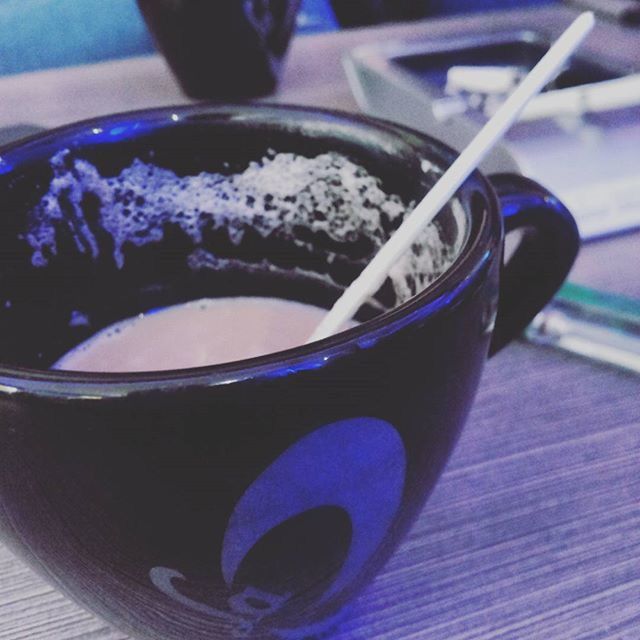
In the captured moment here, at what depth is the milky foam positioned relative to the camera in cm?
26

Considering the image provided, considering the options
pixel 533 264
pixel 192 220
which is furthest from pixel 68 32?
pixel 533 264

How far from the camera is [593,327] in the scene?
1.01 ft

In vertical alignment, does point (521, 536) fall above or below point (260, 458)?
below

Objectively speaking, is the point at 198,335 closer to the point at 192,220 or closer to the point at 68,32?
the point at 192,220

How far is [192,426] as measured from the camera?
0.14 meters

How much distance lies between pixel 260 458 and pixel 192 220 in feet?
0.55

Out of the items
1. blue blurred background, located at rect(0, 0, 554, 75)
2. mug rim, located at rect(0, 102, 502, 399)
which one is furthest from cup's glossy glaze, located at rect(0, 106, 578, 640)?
blue blurred background, located at rect(0, 0, 554, 75)

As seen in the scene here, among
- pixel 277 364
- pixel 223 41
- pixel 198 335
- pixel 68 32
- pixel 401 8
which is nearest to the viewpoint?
pixel 277 364

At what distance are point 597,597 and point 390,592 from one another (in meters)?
0.06

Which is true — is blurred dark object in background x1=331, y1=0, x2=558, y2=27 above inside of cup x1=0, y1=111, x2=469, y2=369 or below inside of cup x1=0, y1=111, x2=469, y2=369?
below

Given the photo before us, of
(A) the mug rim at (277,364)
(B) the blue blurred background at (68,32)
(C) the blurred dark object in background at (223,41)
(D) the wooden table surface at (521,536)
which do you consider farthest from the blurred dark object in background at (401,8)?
(A) the mug rim at (277,364)

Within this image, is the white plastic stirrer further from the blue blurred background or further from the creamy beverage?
the blue blurred background

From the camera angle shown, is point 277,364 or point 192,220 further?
point 192,220

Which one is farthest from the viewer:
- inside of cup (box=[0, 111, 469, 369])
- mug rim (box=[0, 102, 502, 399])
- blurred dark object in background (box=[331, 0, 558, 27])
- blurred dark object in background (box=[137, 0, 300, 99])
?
blurred dark object in background (box=[331, 0, 558, 27])
